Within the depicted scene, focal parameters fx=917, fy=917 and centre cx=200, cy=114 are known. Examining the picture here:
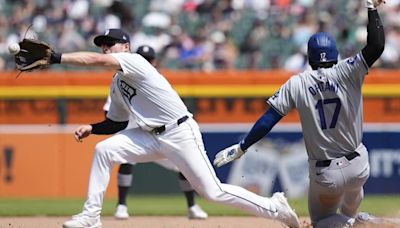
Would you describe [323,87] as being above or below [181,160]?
above

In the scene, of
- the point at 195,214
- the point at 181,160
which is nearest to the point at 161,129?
the point at 181,160

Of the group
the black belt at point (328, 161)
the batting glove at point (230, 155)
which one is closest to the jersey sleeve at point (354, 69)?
the black belt at point (328, 161)

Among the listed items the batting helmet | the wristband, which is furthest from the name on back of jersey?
the wristband

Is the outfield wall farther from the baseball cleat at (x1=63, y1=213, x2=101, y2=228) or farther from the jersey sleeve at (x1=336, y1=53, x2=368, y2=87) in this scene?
the jersey sleeve at (x1=336, y1=53, x2=368, y2=87)

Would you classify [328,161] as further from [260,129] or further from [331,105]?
[260,129]

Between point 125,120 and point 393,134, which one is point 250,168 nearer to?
point 393,134

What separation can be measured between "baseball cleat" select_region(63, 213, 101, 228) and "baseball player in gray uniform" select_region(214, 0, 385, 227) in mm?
1393

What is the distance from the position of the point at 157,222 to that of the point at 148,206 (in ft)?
8.78

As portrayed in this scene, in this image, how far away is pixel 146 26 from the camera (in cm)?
1688

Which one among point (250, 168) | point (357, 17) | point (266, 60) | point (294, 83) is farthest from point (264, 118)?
point (357, 17)

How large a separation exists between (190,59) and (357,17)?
10.4 ft

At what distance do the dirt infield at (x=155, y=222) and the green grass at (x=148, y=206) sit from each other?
0.72m

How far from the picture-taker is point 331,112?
7.28 m

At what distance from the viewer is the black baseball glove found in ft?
24.0
